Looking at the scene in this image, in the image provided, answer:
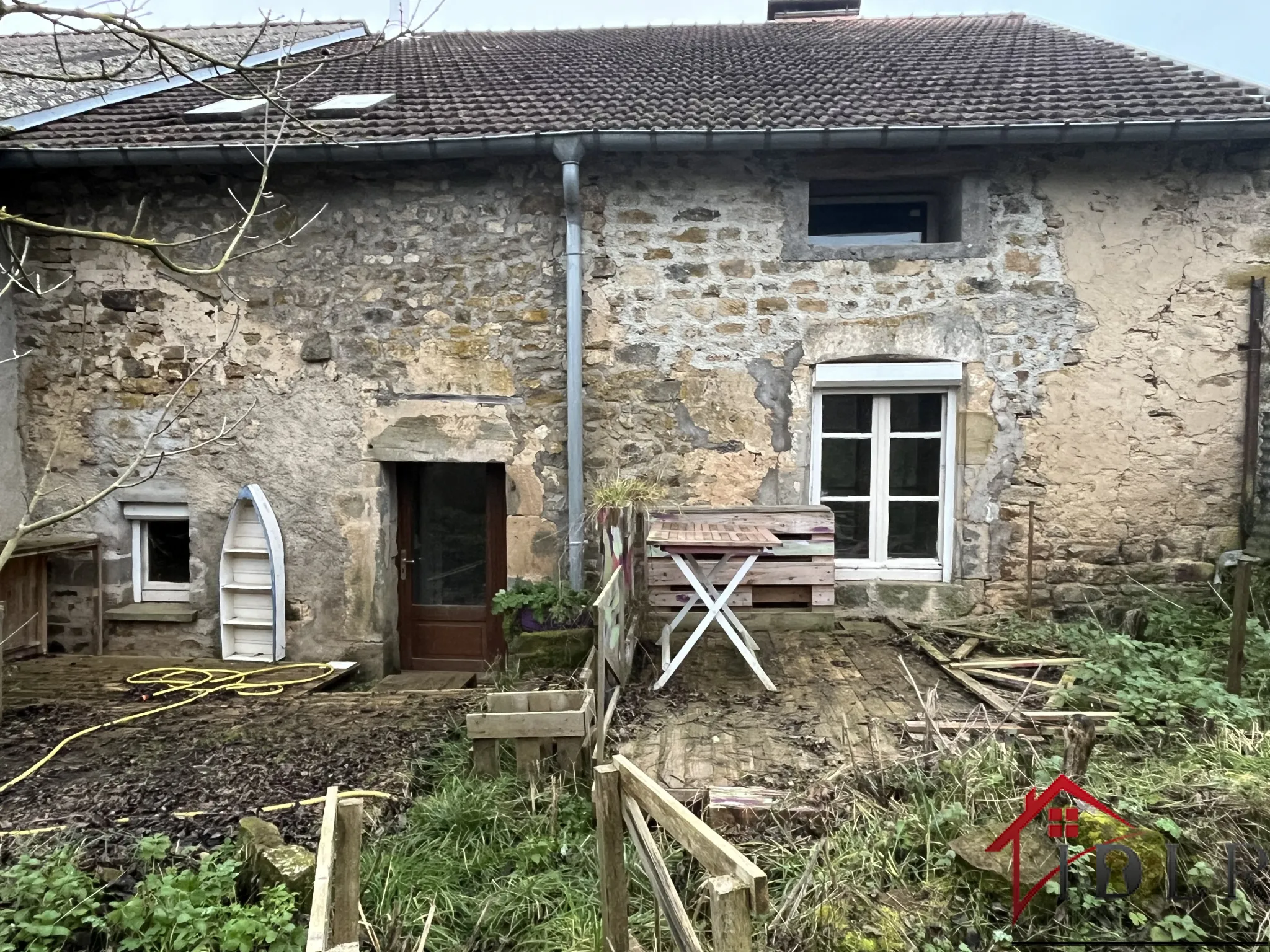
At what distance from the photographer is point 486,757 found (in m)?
3.58

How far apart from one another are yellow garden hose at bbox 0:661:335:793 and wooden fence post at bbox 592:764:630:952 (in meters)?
3.48

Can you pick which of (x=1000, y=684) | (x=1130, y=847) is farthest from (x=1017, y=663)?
(x=1130, y=847)

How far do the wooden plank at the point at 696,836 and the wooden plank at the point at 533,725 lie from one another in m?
1.28

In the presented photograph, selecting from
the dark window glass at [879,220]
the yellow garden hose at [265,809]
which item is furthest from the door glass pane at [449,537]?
the dark window glass at [879,220]

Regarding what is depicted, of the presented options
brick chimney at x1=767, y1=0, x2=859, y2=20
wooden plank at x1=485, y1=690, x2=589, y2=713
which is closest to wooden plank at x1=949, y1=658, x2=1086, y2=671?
wooden plank at x1=485, y1=690, x2=589, y2=713

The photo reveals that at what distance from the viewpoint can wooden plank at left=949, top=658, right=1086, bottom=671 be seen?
15.3 feet

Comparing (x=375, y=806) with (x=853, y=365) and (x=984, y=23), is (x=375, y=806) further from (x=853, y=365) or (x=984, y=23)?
(x=984, y=23)

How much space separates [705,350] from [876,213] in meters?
1.78

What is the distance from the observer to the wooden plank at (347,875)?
83.3 inches

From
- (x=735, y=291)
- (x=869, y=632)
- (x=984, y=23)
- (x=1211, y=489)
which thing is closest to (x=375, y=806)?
(x=869, y=632)

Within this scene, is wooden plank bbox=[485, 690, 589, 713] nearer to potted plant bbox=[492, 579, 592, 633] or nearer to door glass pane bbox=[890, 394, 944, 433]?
potted plant bbox=[492, 579, 592, 633]

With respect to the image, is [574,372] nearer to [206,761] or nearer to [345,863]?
[206,761]

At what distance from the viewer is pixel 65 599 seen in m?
5.95

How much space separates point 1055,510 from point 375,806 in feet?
15.8
